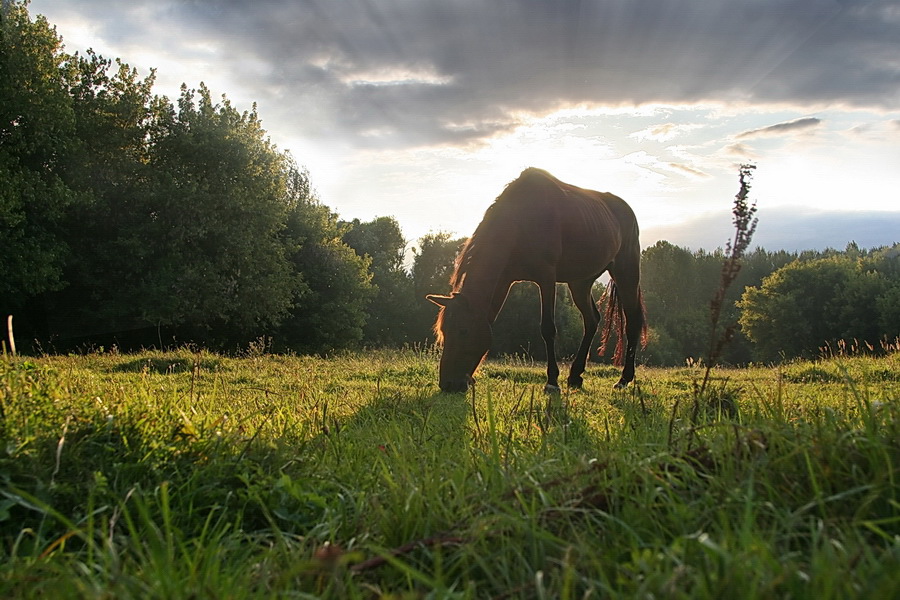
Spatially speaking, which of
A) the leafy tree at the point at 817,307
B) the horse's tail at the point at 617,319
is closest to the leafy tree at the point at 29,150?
the horse's tail at the point at 617,319

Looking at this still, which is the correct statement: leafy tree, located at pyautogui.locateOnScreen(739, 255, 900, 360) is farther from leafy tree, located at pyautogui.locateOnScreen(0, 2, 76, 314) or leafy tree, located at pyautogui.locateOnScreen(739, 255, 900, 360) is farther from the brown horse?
leafy tree, located at pyautogui.locateOnScreen(0, 2, 76, 314)

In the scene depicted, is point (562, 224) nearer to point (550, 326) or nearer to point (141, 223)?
point (550, 326)

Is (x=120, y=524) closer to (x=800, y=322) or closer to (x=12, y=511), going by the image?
(x=12, y=511)

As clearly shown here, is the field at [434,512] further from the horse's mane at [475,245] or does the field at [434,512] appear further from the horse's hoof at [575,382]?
the horse's hoof at [575,382]

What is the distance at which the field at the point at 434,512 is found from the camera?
1.45 m

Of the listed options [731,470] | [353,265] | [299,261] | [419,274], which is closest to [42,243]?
[299,261]

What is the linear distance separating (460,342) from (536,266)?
1654 mm

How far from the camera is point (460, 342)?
7.24 metres

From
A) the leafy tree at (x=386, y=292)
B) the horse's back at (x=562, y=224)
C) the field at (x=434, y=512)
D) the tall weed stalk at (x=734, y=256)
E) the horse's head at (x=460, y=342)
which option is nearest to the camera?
the field at (x=434, y=512)

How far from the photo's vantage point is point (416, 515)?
2.02 m

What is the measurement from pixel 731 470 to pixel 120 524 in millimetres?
2165

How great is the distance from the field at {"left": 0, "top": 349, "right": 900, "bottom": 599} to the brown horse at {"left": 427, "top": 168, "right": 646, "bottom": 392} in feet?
13.2

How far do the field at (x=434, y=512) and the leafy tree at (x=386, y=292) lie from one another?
4633 centimetres

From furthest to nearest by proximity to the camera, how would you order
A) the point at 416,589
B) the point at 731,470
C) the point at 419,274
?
the point at 419,274, the point at 731,470, the point at 416,589
